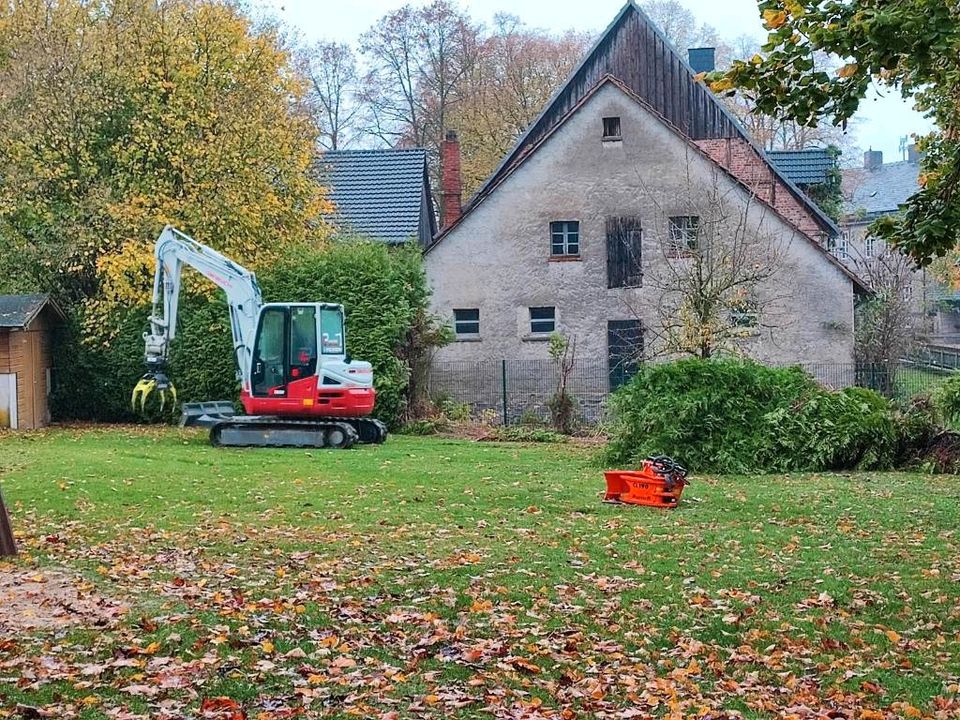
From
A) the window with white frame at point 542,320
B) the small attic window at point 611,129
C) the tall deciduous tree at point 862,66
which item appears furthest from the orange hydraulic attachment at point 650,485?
the small attic window at point 611,129

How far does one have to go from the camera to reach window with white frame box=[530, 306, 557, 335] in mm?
33438

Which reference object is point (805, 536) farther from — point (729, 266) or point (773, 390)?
point (729, 266)

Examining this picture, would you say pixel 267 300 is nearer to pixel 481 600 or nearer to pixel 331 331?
pixel 331 331

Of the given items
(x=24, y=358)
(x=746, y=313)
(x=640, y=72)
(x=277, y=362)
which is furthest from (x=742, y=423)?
(x=640, y=72)

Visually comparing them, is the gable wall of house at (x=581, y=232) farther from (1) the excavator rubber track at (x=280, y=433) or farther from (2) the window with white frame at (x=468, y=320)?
(1) the excavator rubber track at (x=280, y=433)

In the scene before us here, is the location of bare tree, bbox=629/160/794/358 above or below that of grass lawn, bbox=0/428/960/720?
above

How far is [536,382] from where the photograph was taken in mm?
31156

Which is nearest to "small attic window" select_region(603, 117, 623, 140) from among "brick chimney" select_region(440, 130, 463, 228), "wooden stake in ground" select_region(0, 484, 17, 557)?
"brick chimney" select_region(440, 130, 463, 228)

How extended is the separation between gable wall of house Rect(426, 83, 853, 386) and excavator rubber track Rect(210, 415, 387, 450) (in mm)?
10900

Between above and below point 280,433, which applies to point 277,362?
above

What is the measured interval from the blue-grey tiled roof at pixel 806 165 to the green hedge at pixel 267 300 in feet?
49.3

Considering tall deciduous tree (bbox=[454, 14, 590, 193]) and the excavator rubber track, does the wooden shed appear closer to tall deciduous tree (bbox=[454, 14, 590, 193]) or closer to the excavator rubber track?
the excavator rubber track

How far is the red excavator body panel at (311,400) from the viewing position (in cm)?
2266

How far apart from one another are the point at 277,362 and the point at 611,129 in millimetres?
14055
